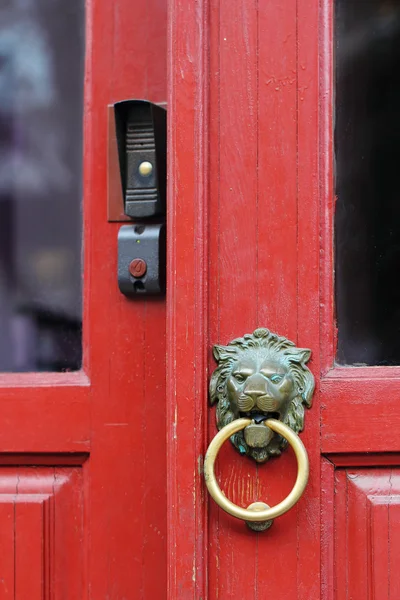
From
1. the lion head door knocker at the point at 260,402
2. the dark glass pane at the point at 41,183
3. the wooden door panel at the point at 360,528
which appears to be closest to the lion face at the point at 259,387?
the lion head door knocker at the point at 260,402

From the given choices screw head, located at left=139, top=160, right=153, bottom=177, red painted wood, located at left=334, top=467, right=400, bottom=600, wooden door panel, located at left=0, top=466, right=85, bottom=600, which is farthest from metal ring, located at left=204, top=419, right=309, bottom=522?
screw head, located at left=139, top=160, right=153, bottom=177

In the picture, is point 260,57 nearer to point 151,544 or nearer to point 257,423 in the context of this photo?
point 257,423

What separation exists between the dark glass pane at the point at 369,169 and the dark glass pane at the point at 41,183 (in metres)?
0.37

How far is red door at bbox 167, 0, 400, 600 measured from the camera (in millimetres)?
817

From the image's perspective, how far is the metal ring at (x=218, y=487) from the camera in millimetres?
767

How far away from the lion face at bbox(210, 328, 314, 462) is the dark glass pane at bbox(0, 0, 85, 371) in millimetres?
238

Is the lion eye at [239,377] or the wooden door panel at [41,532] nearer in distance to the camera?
the lion eye at [239,377]

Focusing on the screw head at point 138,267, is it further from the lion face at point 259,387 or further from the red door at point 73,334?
the lion face at point 259,387

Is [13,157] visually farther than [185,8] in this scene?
Yes

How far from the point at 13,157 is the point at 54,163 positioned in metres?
0.06

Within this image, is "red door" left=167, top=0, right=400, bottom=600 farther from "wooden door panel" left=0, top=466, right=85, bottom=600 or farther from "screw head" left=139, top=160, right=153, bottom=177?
"wooden door panel" left=0, top=466, right=85, bottom=600

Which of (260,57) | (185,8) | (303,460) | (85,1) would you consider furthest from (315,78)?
(303,460)

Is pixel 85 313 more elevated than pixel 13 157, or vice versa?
pixel 13 157

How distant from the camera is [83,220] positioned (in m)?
0.95
